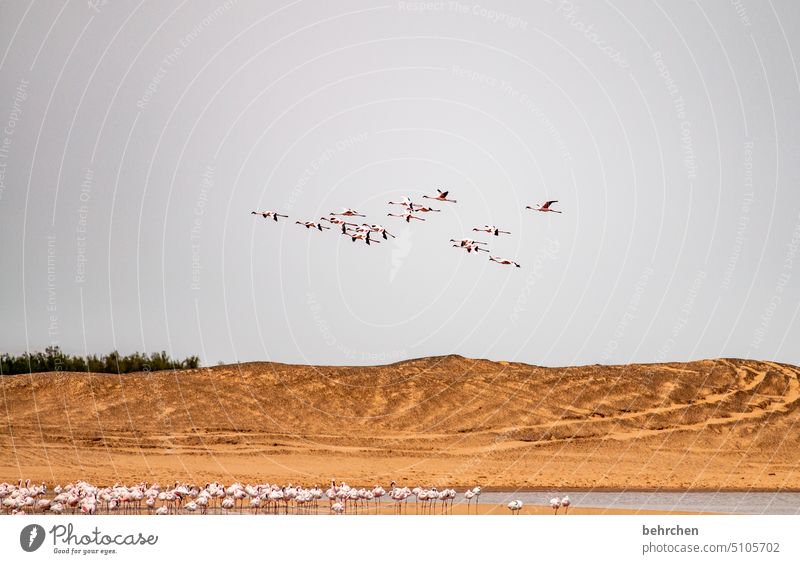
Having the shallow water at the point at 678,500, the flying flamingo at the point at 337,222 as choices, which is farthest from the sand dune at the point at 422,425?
the flying flamingo at the point at 337,222

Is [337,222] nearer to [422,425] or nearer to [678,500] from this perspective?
[678,500]

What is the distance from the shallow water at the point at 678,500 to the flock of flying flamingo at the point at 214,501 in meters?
3.62

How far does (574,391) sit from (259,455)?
2511 centimetres

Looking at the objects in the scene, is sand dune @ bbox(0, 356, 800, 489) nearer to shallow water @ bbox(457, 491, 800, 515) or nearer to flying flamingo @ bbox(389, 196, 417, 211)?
shallow water @ bbox(457, 491, 800, 515)

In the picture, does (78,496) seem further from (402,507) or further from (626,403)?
(626,403)

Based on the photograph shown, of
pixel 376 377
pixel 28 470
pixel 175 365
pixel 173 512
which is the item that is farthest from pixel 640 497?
pixel 175 365

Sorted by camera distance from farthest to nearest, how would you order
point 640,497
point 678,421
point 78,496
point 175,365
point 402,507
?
point 175,365 → point 678,421 → point 640,497 → point 402,507 → point 78,496

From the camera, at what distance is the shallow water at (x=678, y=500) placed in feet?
116

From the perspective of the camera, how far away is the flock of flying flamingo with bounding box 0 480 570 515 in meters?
28.4

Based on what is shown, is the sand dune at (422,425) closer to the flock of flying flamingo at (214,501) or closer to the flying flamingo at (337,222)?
the flock of flying flamingo at (214,501)

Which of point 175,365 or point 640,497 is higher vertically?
point 175,365

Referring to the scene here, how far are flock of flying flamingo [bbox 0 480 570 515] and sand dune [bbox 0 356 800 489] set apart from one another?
999 cm
